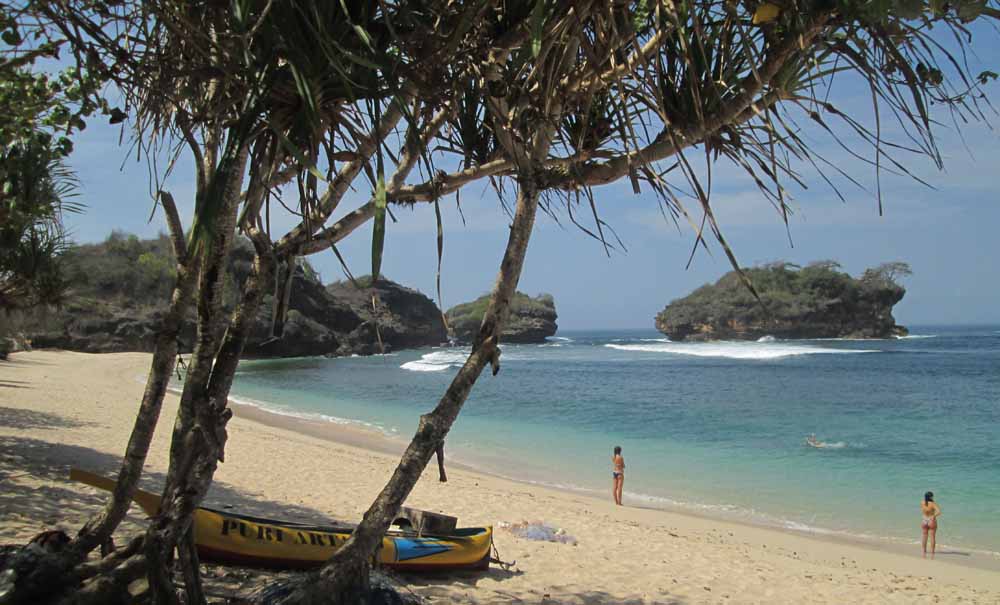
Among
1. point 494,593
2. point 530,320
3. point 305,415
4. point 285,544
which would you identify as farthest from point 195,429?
point 530,320

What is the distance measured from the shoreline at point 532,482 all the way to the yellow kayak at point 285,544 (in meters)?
5.35

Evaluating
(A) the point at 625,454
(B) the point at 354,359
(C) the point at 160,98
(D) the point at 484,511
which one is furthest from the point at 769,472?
(B) the point at 354,359

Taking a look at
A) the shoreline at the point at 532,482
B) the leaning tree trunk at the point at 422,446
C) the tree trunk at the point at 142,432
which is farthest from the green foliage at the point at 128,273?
the leaning tree trunk at the point at 422,446

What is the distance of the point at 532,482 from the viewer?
1133 centimetres

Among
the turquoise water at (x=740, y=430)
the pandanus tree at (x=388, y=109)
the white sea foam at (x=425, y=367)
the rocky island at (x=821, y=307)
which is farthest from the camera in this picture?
the rocky island at (x=821, y=307)

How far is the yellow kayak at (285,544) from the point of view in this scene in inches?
163

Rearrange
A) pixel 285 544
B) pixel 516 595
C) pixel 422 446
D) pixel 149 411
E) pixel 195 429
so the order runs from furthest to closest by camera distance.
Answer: pixel 516 595 → pixel 285 544 → pixel 149 411 → pixel 422 446 → pixel 195 429

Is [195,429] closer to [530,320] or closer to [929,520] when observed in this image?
[929,520]

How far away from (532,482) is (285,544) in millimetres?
7382

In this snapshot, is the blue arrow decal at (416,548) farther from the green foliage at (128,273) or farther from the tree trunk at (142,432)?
the green foliage at (128,273)

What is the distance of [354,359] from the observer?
46.0 metres

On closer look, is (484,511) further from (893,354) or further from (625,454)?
(893,354)

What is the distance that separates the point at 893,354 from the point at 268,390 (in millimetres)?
38199

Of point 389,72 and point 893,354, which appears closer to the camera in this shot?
point 389,72
